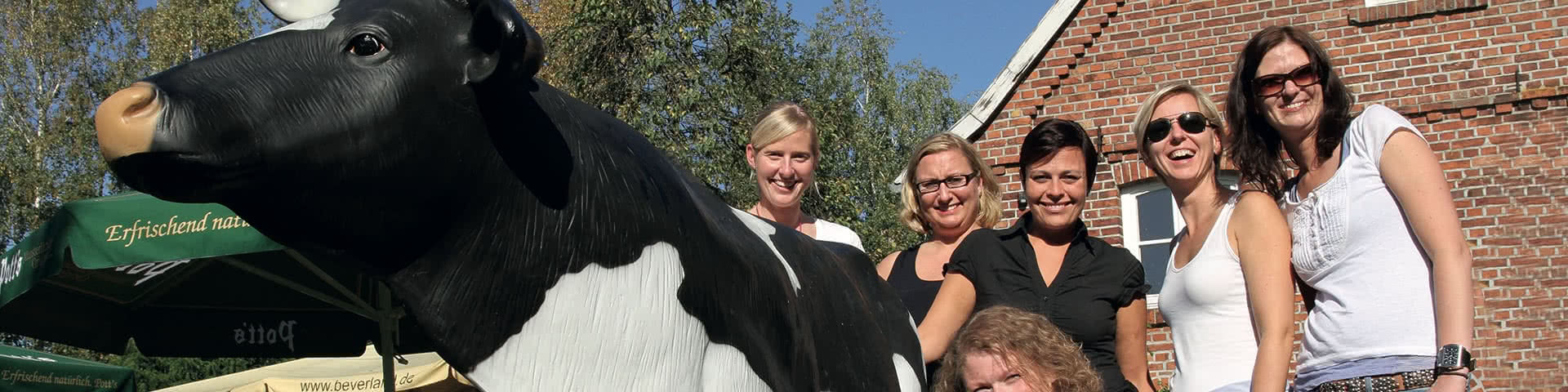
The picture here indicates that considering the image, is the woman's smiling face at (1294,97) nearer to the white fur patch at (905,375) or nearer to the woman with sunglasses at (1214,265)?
the woman with sunglasses at (1214,265)

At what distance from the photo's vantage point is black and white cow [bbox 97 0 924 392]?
1340 millimetres

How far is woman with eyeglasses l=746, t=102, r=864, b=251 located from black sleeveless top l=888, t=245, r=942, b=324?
10.3 inches

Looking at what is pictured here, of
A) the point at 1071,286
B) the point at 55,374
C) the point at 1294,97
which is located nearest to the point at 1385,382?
the point at 1294,97

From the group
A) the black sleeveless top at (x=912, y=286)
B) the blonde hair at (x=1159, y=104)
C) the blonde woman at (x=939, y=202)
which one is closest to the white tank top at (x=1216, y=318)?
the blonde hair at (x=1159, y=104)

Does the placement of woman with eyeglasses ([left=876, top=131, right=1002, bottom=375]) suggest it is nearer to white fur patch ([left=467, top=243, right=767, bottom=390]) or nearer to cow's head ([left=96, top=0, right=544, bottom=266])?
white fur patch ([left=467, top=243, right=767, bottom=390])

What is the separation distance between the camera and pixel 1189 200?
3.14m

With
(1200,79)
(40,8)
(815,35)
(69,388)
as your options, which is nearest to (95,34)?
(40,8)

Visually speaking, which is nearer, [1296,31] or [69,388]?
[1296,31]

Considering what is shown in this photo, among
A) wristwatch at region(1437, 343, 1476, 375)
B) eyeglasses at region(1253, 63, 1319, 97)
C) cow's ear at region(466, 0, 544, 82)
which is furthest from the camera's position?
eyeglasses at region(1253, 63, 1319, 97)

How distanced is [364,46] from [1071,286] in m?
2.24

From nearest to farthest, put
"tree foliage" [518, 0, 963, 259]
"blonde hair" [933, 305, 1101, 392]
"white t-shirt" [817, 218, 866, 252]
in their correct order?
1. "blonde hair" [933, 305, 1101, 392]
2. "white t-shirt" [817, 218, 866, 252]
3. "tree foliage" [518, 0, 963, 259]

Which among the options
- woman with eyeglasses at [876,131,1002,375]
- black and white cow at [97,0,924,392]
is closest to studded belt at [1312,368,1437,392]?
woman with eyeglasses at [876,131,1002,375]

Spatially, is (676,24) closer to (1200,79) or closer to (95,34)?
(1200,79)

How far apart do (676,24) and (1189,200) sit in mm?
13425
